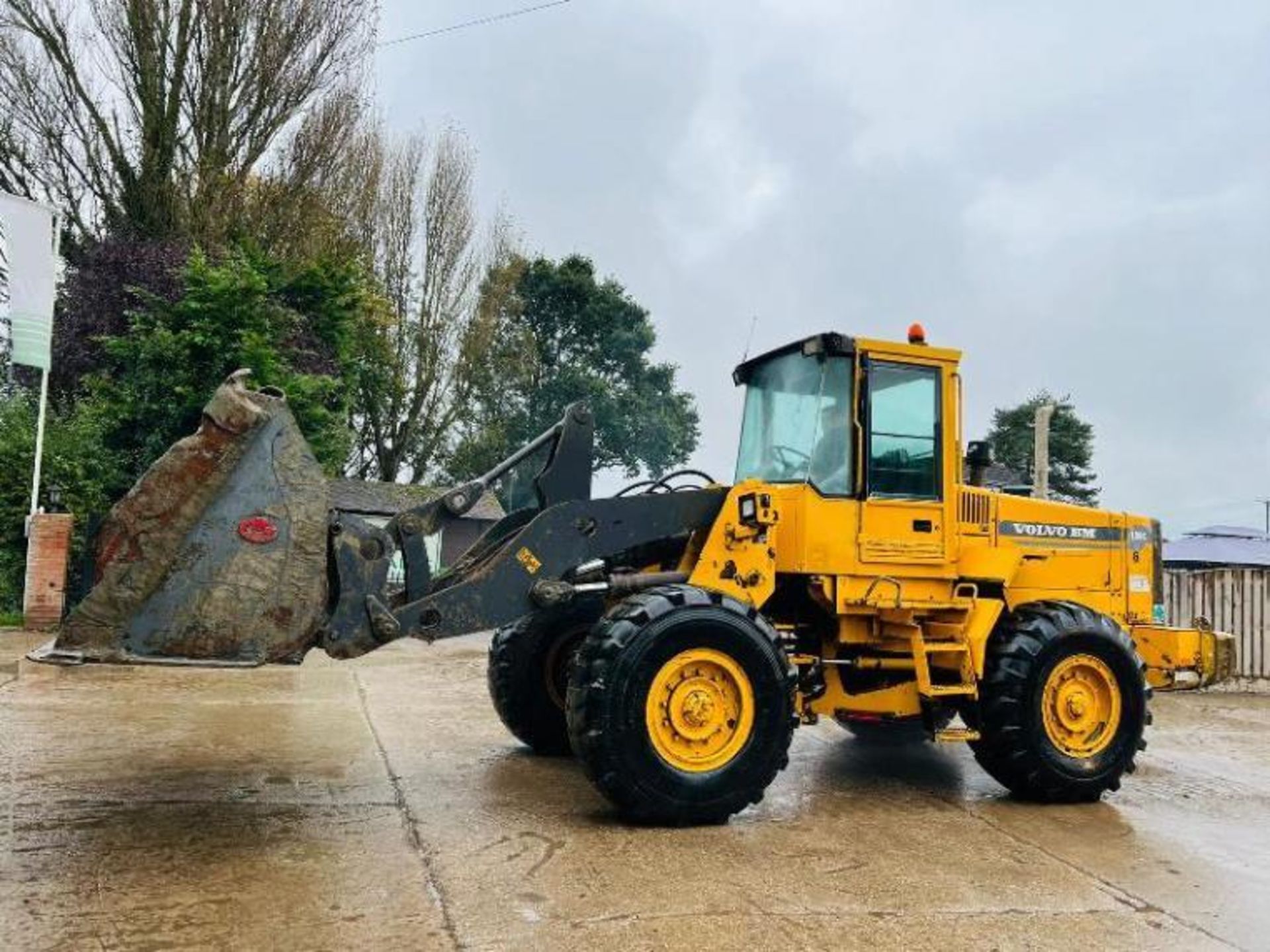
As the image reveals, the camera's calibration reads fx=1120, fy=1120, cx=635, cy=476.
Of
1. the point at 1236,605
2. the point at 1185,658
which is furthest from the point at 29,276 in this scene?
the point at 1236,605

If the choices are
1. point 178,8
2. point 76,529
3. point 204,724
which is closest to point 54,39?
point 178,8

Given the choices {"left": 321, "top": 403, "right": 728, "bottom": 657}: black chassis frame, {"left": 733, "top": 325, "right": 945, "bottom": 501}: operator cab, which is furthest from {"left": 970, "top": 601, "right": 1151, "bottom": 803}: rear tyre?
{"left": 321, "top": 403, "right": 728, "bottom": 657}: black chassis frame

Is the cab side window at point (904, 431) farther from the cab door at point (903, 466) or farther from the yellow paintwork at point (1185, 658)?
the yellow paintwork at point (1185, 658)

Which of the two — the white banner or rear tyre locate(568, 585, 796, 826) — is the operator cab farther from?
the white banner

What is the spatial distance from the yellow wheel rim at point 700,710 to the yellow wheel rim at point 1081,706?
78.4 inches

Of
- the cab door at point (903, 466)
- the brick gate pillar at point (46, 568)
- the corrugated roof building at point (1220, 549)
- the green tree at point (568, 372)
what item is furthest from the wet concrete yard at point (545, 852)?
the green tree at point (568, 372)

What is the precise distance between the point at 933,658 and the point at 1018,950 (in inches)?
119

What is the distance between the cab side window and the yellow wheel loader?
0.01m

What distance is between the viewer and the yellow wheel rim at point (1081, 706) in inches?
259

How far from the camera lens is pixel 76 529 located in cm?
1666

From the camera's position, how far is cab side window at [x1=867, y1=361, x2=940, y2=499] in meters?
6.50

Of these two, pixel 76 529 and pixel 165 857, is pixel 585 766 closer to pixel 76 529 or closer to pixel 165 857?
pixel 165 857

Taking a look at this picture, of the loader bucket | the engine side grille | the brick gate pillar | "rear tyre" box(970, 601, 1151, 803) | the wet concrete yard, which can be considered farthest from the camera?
the brick gate pillar

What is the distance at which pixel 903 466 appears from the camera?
658 cm
